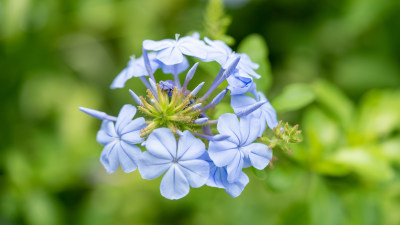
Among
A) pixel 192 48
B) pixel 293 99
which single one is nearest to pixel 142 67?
pixel 192 48

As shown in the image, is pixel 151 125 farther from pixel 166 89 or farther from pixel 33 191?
pixel 33 191

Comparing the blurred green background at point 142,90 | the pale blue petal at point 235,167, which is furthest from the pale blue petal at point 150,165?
the blurred green background at point 142,90

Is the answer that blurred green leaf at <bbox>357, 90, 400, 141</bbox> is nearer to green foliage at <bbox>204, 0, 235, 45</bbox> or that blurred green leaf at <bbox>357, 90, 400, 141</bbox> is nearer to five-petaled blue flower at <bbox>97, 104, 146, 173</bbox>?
green foliage at <bbox>204, 0, 235, 45</bbox>

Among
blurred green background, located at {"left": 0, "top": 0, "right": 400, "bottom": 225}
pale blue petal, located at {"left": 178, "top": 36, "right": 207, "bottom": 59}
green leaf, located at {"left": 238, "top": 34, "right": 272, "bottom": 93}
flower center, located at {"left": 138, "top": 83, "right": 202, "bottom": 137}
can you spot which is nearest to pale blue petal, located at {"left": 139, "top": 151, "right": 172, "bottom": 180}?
flower center, located at {"left": 138, "top": 83, "right": 202, "bottom": 137}

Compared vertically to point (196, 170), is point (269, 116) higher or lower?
higher

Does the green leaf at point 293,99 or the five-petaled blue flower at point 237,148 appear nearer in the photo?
the five-petaled blue flower at point 237,148

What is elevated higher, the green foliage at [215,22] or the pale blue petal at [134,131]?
the green foliage at [215,22]

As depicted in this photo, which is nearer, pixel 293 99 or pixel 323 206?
pixel 293 99

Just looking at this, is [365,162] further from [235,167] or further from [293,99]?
[235,167]

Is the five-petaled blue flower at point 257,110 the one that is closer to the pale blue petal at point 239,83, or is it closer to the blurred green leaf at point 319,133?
the pale blue petal at point 239,83
